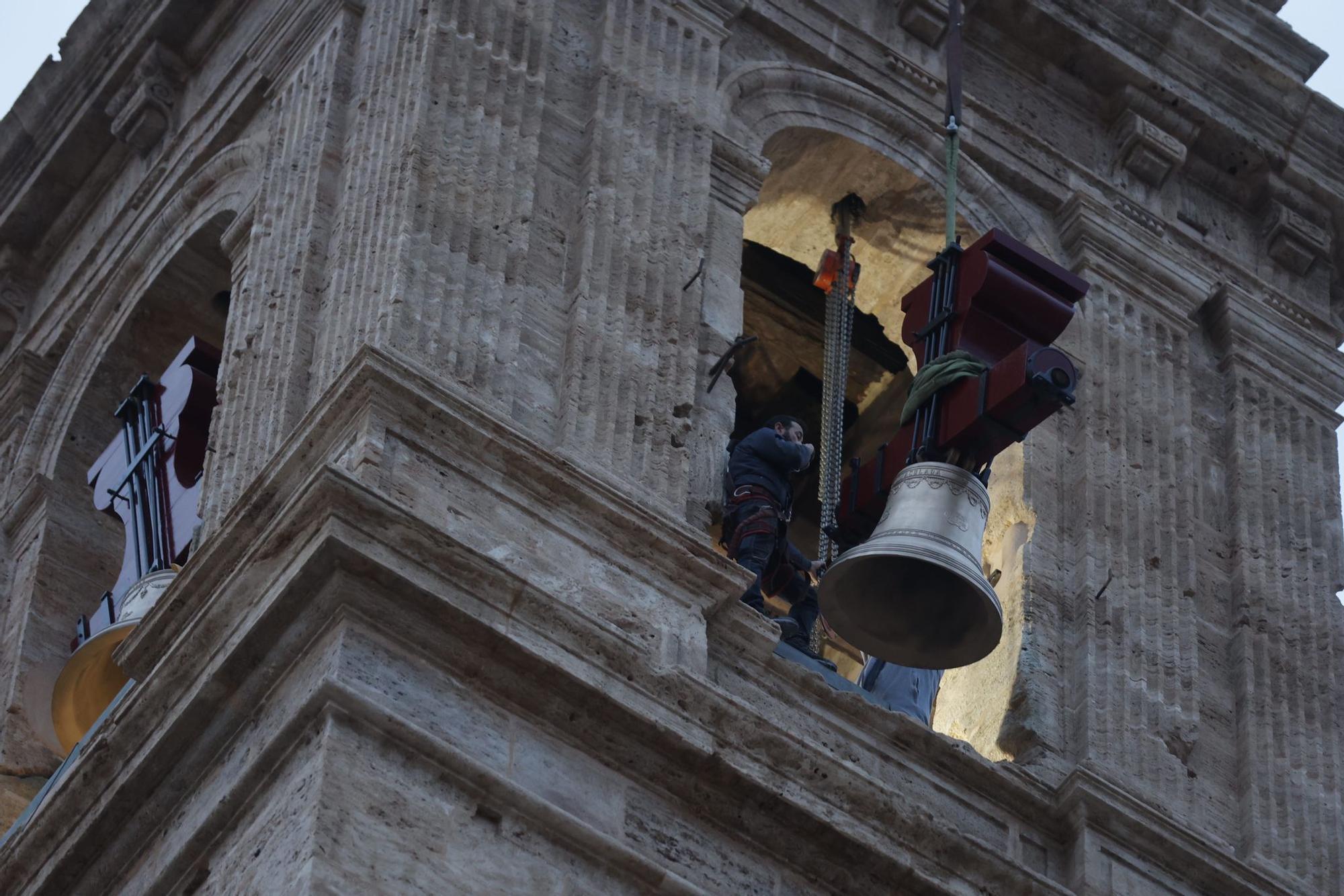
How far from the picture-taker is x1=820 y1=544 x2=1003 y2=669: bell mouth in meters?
18.8

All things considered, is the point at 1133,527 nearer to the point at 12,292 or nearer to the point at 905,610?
the point at 905,610

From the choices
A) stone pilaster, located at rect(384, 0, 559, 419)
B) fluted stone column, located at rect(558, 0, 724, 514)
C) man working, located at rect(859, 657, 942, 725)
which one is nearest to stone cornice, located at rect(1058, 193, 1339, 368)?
fluted stone column, located at rect(558, 0, 724, 514)

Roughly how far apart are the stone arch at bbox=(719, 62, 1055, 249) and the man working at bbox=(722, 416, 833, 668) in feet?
Result: 8.14

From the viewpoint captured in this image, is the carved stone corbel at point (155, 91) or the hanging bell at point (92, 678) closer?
the hanging bell at point (92, 678)

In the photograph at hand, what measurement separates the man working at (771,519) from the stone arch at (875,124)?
97.7 inches

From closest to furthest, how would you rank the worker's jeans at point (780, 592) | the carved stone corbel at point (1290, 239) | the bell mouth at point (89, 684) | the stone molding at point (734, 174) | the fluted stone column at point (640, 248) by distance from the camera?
the fluted stone column at point (640, 248) → the worker's jeans at point (780, 592) → the bell mouth at point (89, 684) → the stone molding at point (734, 174) → the carved stone corbel at point (1290, 239)

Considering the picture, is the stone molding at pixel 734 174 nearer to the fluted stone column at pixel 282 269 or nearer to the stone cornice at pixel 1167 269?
the fluted stone column at pixel 282 269

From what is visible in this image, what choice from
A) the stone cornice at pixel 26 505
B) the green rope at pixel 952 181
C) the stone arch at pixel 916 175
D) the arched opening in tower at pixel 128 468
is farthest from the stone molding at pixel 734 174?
the stone cornice at pixel 26 505

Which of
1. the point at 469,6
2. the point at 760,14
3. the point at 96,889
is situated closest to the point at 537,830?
the point at 96,889

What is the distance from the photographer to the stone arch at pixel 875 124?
22.9 meters

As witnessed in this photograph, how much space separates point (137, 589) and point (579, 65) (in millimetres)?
3445

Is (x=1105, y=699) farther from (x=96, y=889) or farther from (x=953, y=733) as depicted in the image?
(x=96, y=889)

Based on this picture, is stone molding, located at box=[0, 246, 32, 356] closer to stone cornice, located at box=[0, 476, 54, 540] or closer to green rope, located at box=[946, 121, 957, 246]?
stone cornice, located at box=[0, 476, 54, 540]

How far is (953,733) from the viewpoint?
2119cm
